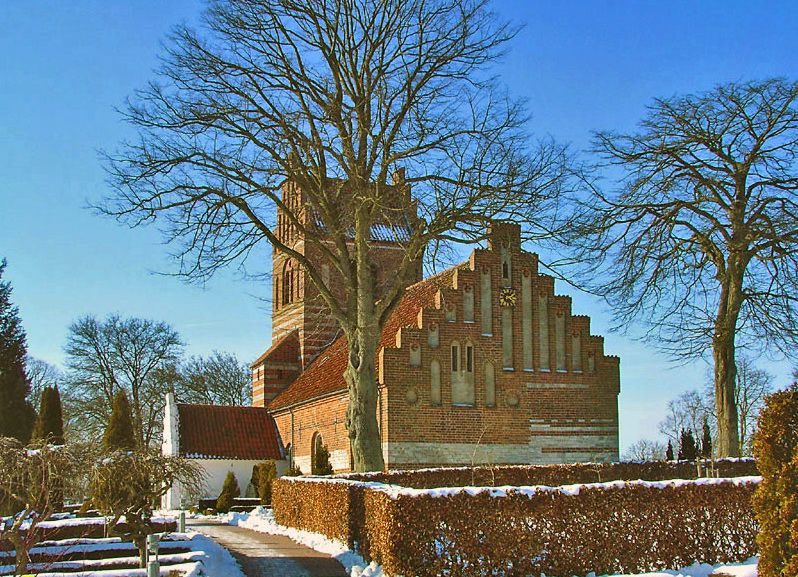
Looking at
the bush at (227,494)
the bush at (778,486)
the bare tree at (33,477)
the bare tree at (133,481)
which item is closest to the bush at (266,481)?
the bush at (227,494)

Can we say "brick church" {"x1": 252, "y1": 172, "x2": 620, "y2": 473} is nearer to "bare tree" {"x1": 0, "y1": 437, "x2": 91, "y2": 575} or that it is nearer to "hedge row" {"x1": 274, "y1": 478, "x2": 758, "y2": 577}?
"hedge row" {"x1": 274, "y1": 478, "x2": 758, "y2": 577}

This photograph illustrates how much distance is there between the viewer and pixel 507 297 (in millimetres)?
28484

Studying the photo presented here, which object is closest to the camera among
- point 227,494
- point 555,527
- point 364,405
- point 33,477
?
point 33,477

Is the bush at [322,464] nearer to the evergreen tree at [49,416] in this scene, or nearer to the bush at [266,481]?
the bush at [266,481]

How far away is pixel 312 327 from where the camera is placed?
39344mm

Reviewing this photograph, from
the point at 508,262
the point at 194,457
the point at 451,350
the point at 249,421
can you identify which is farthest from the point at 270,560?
the point at 249,421

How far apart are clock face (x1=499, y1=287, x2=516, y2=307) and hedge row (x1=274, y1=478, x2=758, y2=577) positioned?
13.9m

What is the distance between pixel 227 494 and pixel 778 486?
74.8ft

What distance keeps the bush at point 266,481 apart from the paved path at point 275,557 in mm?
7737

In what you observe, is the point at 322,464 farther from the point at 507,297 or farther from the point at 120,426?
the point at 120,426

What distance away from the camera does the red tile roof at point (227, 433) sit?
34.6 meters

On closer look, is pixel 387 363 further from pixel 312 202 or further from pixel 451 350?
pixel 312 202

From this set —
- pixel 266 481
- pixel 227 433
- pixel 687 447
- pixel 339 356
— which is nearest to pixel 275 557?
pixel 266 481

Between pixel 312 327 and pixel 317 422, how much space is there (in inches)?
335
